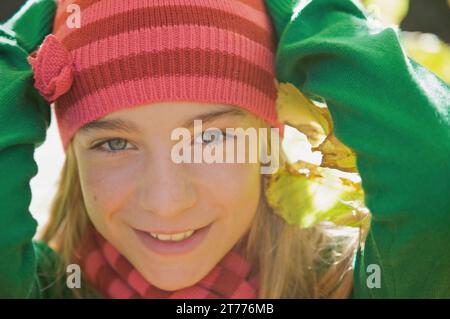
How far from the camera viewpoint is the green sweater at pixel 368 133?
4.78 feet

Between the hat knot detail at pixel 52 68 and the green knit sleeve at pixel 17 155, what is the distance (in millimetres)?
38

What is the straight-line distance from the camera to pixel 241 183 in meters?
1.70

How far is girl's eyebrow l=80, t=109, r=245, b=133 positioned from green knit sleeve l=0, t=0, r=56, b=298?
11 centimetres

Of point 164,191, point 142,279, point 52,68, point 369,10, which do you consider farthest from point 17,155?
point 369,10

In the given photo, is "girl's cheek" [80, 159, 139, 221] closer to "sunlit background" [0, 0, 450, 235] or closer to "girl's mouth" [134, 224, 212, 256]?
"girl's mouth" [134, 224, 212, 256]

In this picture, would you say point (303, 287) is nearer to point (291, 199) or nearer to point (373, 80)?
point (291, 199)

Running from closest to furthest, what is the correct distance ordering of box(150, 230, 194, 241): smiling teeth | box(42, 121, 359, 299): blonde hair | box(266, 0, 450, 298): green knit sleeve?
box(266, 0, 450, 298): green knit sleeve → box(150, 230, 194, 241): smiling teeth → box(42, 121, 359, 299): blonde hair

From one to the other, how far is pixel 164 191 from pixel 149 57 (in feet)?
0.89

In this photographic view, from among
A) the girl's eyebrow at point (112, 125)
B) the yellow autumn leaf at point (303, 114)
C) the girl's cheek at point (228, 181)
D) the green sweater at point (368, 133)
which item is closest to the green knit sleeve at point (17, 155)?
the green sweater at point (368, 133)

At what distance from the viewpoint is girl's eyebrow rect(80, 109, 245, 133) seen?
5.33 ft

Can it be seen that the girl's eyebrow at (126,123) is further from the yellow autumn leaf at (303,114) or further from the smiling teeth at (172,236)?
the smiling teeth at (172,236)

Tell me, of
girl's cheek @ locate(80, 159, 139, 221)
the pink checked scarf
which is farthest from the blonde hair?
girl's cheek @ locate(80, 159, 139, 221)

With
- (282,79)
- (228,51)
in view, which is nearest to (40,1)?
(228,51)

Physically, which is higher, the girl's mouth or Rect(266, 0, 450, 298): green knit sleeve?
Rect(266, 0, 450, 298): green knit sleeve
